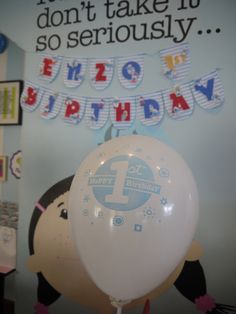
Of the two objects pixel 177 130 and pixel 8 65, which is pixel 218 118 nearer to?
pixel 177 130

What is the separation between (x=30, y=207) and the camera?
1.64 m

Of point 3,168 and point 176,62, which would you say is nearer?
point 176,62

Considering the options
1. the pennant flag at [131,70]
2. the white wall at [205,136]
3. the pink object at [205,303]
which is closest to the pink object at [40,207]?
the white wall at [205,136]

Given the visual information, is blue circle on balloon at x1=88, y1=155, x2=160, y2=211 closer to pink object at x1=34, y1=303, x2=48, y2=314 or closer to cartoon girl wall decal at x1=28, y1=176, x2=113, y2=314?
cartoon girl wall decal at x1=28, y1=176, x2=113, y2=314

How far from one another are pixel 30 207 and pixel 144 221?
1.05m

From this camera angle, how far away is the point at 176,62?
133cm

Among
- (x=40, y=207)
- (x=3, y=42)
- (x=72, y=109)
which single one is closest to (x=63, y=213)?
(x=40, y=207)

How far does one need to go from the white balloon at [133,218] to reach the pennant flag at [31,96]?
0.88 m

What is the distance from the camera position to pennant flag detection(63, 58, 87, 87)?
1499mm

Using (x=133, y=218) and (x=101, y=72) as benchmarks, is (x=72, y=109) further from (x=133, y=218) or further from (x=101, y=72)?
(x=133, y=218)

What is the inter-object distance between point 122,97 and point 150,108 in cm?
16

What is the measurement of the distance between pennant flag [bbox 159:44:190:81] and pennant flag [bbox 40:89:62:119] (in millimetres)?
603

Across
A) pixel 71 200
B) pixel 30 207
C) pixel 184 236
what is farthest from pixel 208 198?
pixel 30 207

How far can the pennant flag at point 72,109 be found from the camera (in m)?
1.50
